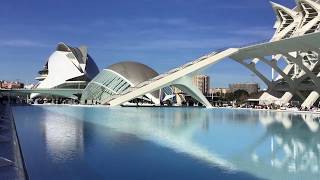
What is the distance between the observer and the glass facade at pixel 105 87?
58625mm

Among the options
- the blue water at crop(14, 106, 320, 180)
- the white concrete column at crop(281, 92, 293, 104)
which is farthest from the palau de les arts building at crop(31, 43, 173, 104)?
the blue water at crop(14, 106, 320, 180)

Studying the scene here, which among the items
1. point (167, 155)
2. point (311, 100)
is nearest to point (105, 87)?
point (311, 100)

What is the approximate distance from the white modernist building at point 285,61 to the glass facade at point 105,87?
372cm

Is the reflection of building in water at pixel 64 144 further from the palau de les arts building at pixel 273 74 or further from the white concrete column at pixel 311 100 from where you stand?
the white concrete column at pixel 311 100

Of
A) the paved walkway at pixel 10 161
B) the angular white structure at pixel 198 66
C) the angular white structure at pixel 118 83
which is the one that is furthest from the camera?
the angular white structure at pixel 118 83

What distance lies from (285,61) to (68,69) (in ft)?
139

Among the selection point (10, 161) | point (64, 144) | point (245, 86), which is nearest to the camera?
point (10, 161)

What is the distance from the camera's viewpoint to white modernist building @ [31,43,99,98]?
85.6 metres

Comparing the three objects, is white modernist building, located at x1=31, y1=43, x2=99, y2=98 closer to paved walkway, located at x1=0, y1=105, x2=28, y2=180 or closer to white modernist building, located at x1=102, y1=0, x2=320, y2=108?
white modernist building, located at x1=102, y1=0, x2=320, y2=108

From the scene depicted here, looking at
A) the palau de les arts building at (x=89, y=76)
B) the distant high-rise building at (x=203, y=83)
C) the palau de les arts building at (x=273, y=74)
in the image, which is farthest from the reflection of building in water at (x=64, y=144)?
the distant high-rise building at (x=203, y=83)

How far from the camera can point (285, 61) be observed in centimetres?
5838

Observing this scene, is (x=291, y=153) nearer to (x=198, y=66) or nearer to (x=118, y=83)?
(x=198, y=66)

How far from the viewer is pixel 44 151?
497 inches

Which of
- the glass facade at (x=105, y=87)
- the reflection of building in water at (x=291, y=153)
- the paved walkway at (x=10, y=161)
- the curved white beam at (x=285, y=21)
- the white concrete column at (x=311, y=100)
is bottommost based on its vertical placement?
the reflection of building in water at (x=291, y=153)
